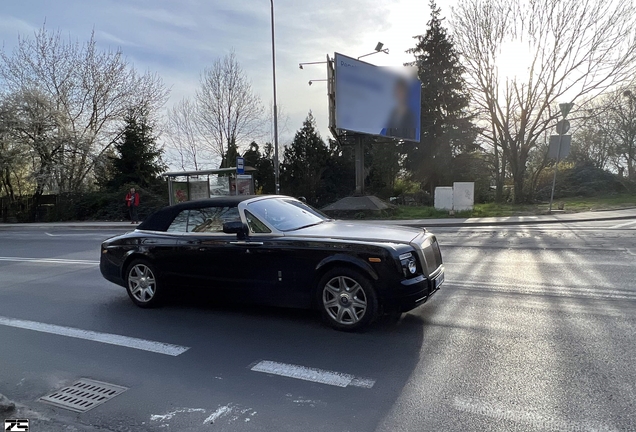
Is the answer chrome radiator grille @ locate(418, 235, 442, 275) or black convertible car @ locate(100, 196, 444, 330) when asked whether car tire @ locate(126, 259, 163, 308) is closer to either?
black convertible car @ locate(100, 196, 444, 330)

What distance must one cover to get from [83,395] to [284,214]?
3.09 meters

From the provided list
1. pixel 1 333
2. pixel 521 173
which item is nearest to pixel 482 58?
pixel 521 173

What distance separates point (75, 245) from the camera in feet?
47.5

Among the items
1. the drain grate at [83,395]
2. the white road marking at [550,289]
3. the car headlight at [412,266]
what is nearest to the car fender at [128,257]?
the drain grate at [83,395]

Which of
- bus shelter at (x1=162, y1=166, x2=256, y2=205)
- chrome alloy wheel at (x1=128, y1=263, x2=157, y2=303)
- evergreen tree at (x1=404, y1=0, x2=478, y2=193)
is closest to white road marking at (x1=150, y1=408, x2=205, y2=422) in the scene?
chrome alloy wheel at (x1=128, y1=263, x2=157, y2=303)

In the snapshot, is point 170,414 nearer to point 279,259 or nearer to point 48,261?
point 279,259

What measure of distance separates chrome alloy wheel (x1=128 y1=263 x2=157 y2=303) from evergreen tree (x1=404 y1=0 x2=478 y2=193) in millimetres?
31132

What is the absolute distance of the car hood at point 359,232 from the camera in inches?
202

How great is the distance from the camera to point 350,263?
194 inches

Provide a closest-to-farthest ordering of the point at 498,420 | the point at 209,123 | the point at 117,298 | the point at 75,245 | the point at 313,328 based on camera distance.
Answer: the point at 498,420 → the point at 313,328 → the point at 117,298 → the point at 75,245 → the point at 209,123

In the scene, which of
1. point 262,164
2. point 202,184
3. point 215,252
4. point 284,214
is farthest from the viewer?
point 262,164

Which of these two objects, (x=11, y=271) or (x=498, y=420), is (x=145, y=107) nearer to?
(x=11, y=271)

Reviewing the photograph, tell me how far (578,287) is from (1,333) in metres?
7.87

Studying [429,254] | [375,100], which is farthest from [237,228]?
[375,100]
